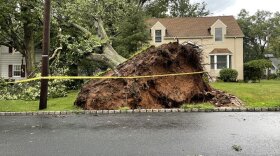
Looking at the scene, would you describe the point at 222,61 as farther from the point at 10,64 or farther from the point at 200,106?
the point at 200,106

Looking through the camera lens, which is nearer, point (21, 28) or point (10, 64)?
point (21, 28)

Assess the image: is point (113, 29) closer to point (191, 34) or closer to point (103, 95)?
point (191, 34)

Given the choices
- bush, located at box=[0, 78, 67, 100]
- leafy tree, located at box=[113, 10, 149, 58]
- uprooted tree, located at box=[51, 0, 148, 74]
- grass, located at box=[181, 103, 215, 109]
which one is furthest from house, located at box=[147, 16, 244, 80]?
grass, located at box=[181, 103, 215, 109]

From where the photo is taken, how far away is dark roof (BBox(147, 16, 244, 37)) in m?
41.6

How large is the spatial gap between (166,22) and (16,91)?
2622cm

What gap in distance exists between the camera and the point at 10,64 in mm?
46125

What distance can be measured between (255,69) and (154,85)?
20.7 metres

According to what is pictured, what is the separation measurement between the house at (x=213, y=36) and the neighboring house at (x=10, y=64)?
1498 cm

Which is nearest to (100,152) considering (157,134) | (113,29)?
(157,134)

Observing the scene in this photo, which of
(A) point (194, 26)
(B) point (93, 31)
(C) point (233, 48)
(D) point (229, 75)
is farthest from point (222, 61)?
(B) point (93, 31)

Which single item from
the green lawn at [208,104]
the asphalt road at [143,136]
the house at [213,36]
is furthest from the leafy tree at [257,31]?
the asphalt road at [143,136]

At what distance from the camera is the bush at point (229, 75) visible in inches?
1400

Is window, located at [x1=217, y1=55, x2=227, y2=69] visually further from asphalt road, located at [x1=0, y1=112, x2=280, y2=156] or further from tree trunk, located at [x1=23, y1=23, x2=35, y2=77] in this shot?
asphalt road, located at [x1=0, y1=112, x2=280, y2=156]

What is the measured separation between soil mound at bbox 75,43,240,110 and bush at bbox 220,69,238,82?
60.3 ft
